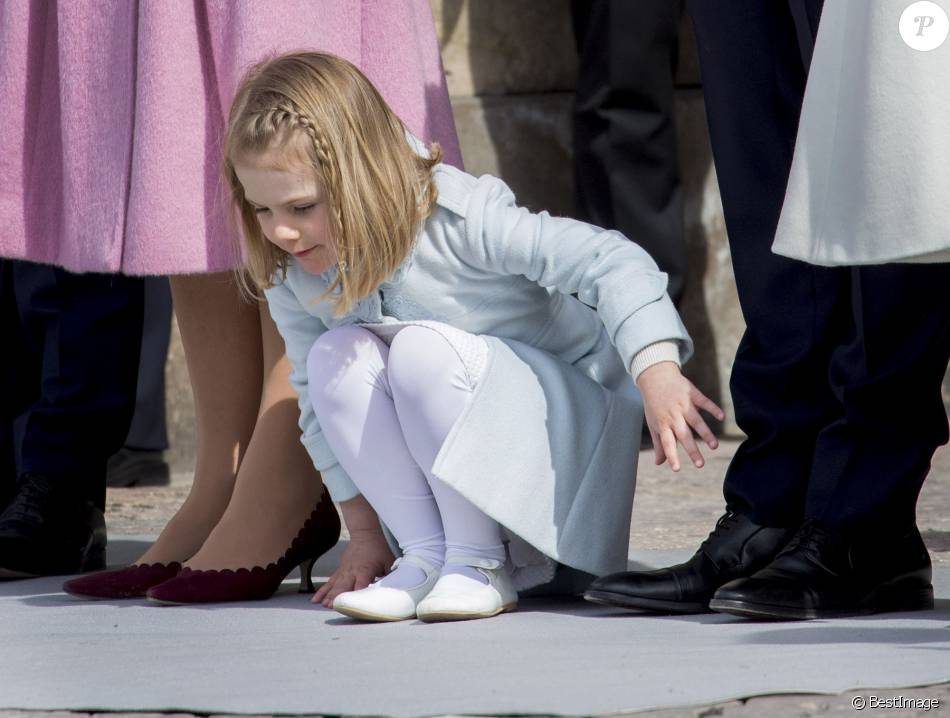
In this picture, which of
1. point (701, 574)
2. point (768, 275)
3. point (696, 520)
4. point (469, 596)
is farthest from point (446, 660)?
point (696, 520)

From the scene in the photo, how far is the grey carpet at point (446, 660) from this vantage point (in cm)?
142

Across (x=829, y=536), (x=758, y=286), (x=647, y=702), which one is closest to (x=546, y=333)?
(x=758, y=286)

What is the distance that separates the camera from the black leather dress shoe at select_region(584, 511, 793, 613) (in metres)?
1.86

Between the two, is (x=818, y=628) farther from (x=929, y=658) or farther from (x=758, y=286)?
(x=758, y=286)

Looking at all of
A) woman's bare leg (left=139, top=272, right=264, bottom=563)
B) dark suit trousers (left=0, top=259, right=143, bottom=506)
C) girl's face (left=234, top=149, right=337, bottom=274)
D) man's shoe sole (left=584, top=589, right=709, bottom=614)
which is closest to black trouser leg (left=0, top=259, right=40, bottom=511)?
dark suit trousers (left=0, top=259, right=143, bottom=506)

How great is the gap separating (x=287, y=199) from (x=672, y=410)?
50 cm

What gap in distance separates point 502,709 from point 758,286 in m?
0.75

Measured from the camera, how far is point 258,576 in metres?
2.13

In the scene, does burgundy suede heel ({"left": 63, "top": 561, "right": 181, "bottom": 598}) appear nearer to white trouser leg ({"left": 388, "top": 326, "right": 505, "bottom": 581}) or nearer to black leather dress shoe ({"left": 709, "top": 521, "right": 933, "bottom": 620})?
white trouser leg ({"left": 388, "top": 326, "right": 505, "bottom": 581})

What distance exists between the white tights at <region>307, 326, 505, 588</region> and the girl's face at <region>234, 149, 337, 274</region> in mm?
138

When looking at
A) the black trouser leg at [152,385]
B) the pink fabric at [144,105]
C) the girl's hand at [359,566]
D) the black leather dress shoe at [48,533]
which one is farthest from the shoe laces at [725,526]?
the black trouser leg at [152,385]

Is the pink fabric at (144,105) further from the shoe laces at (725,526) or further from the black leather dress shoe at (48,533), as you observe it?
the shoe laces at (725,526)

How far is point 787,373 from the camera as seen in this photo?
1.91 m

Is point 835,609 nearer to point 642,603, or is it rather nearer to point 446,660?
point 642,603
